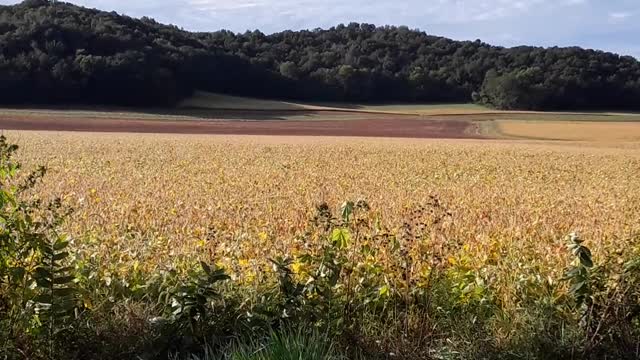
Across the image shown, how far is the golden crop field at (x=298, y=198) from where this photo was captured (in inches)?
273

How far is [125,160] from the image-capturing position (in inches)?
782

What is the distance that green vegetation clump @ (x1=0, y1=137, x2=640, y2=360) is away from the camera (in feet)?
14.1

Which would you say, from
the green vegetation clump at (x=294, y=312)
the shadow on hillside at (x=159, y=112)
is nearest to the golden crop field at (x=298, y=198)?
the green vegetation clump at (x=294, y=312)

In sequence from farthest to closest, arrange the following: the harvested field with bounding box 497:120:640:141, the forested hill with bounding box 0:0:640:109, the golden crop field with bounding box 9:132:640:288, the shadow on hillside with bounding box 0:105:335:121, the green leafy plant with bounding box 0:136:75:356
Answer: the forested hill with bounding box 0:0:640:109 → the shadow on hillside with bounding box 0:105:335:121 → the harvested field with bounding box 497:120:640:141 → the golden crop field with bounding box 9:132:640:288 → the green leafy plant with bounding box 0:136:75:356

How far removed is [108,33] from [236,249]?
264 ft

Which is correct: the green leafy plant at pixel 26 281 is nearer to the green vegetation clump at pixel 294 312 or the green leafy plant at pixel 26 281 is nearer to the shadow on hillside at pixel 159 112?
the green vegetation clump at pixel 294 312

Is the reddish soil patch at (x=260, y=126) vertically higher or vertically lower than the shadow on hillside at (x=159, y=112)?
lower

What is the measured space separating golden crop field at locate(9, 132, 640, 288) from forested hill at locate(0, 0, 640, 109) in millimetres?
50729

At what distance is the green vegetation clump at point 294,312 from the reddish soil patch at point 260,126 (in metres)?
42.5

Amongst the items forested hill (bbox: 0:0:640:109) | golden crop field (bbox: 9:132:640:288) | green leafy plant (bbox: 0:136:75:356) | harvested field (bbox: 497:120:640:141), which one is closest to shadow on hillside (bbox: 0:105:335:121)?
forested hill (bbox: 0:0:640:109)

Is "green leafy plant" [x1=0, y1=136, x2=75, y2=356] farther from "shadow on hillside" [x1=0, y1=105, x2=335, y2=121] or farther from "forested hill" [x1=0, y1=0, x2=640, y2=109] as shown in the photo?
"forested hill" [x1=0, y1=0, x2=640, y2=109]

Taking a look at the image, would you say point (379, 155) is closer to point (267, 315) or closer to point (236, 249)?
point (236, 249)

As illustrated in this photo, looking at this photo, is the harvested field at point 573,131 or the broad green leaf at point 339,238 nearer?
the broad green leaf at point 339,238

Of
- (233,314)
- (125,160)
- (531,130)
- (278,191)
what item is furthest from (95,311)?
(531,130)
